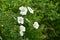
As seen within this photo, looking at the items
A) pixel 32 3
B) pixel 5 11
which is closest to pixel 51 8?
pixel 32 3

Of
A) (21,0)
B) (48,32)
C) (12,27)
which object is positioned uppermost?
(21,0)

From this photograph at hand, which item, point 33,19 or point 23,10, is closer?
point 23,10

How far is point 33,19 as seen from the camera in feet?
10.4

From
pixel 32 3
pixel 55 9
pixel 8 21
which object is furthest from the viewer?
pixel 55 9

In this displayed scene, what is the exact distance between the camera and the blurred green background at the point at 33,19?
2781mm

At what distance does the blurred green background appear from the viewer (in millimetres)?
2781

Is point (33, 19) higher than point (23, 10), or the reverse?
point (23, 10)

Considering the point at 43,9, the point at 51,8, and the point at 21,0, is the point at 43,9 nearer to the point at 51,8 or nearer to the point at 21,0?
the point at 51,8

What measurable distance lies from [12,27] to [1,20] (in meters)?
0.15

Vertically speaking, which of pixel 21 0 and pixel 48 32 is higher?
pixel 21 0

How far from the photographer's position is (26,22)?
2.95m

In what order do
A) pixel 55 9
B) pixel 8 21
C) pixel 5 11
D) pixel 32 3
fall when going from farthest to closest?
pixel 55 9, pixel 32 3, pixel 5 11, pixel 8 21

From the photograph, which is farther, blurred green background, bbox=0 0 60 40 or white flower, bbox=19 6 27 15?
white flower, bbox=19 6 27 15

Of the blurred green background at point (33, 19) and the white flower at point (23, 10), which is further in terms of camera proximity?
the white flower at point (23, 10)
